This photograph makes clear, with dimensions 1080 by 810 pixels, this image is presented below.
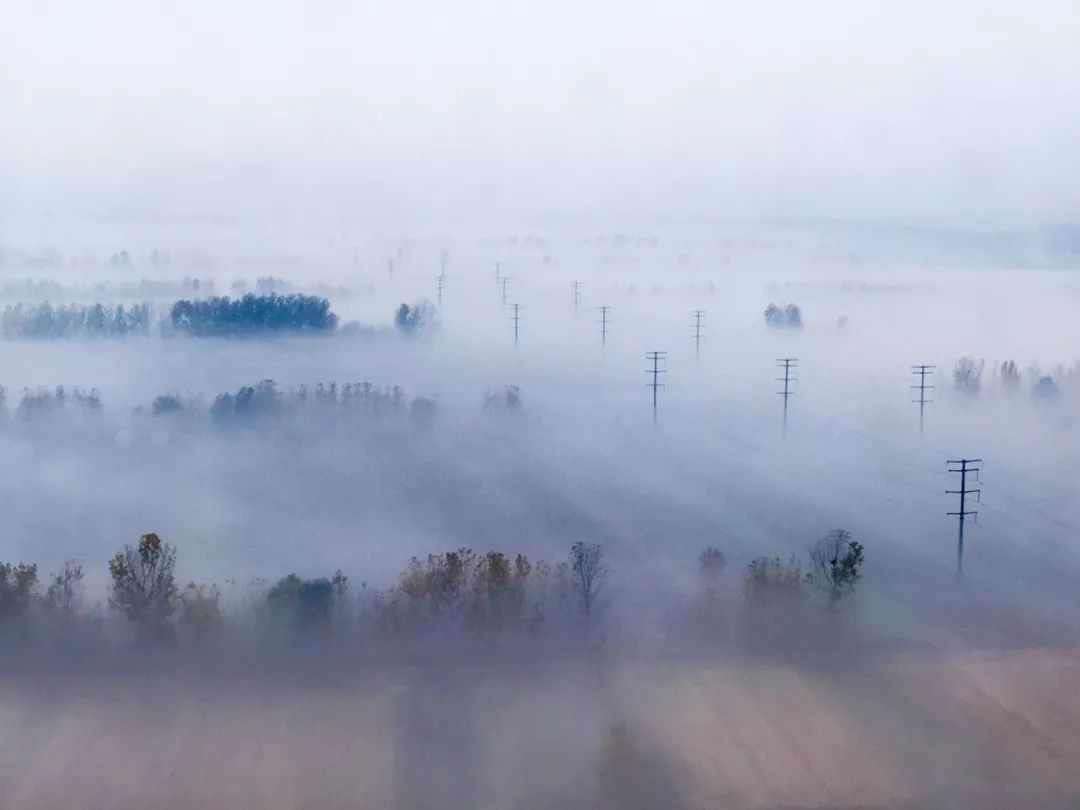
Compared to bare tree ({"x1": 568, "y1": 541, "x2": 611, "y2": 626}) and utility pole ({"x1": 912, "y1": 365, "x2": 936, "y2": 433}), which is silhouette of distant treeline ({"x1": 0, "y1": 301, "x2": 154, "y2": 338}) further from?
utility pole ({"x1": 912, "y1": 365, "x2": 936, "y2": 433})

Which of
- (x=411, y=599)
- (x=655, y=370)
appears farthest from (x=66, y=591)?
(x=655, y=370)


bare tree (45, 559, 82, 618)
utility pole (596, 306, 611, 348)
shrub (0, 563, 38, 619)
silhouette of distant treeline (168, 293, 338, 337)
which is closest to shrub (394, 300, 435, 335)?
silhouette of distant treeline (168, 293, 338, 337)

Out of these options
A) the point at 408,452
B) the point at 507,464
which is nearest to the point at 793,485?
the point at 507,464

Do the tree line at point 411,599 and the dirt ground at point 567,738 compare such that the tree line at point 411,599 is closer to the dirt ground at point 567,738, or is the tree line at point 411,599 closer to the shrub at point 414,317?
the dirt ground at point 567,738

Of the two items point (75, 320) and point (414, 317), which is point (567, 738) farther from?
point (75, 320)

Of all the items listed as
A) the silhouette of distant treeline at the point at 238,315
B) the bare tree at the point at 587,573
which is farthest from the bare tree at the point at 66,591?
the bare tree at the point at 587,573
